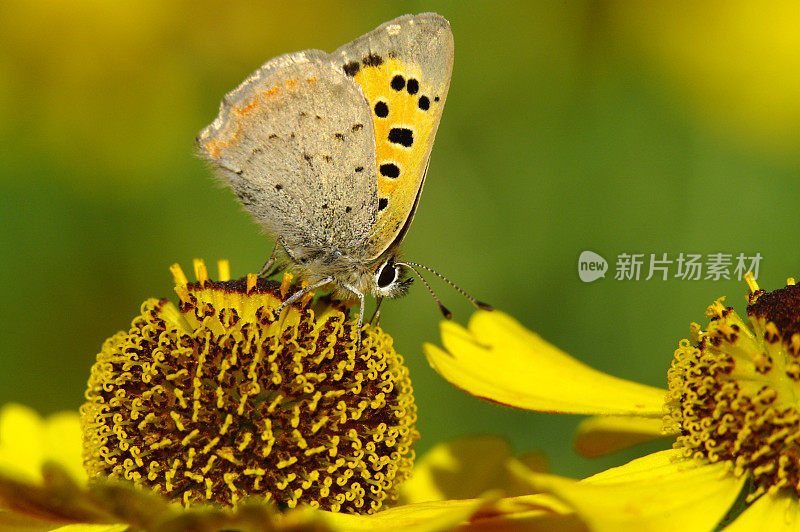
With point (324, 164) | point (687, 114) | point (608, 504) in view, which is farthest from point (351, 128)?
point (687, 114)

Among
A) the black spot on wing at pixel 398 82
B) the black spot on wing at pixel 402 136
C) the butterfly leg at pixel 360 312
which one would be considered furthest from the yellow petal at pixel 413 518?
the black spot on wing at pixel 398 82

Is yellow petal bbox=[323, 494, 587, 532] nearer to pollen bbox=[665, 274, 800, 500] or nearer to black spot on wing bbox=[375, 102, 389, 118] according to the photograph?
pollen bbox=[665, 274, 800, 500]

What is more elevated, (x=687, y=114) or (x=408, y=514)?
(x=687, y=114)

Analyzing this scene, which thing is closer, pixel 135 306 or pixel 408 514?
pixel 408 514

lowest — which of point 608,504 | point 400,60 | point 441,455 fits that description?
point 608,504

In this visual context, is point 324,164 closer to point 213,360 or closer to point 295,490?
point 213,360

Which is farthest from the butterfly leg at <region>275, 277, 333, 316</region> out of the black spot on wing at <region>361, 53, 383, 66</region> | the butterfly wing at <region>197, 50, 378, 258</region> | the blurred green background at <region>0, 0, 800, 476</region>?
the blurred green background at <region>0, 0, 800, 476</region>
